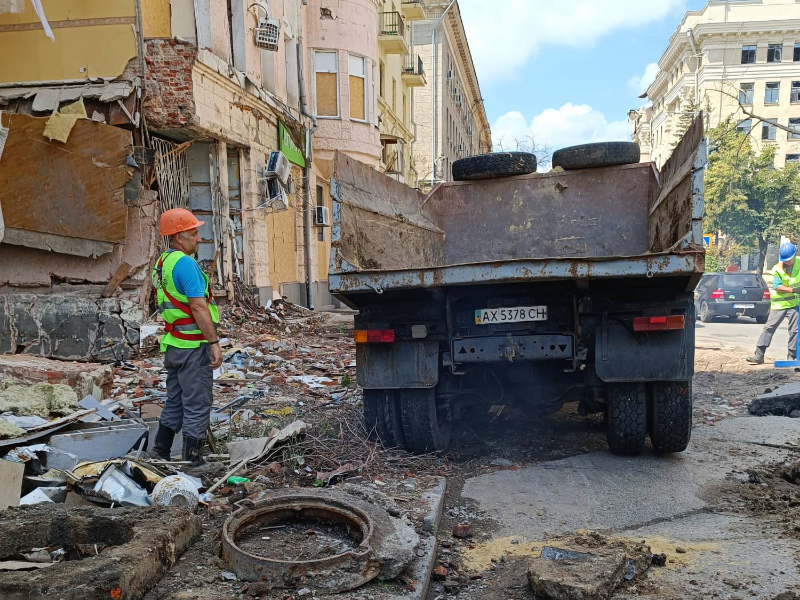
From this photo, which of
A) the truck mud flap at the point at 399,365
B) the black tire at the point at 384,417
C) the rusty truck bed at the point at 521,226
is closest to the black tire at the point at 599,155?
the rusty truck bed at the point at 521,226

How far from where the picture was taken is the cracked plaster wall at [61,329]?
8.84m

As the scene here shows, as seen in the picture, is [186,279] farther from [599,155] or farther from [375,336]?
[599,155]

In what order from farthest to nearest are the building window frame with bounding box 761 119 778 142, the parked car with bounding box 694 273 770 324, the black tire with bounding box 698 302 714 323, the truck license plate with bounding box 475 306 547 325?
1. the building window frame with bounding box 761 119 778 142
2. the black tire with bounding box 698 302 714 323
3. the parked car with bounding box 694 273 770 324
4. the truck license plate with bounding box 475 306 547 325

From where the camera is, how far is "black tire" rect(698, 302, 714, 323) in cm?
1811

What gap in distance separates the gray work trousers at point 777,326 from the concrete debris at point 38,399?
8.90 metres

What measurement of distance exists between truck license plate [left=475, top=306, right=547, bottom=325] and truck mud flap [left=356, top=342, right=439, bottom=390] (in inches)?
14.8

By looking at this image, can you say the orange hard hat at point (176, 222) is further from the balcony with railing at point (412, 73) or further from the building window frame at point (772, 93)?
the building window frame at point (772, 93)

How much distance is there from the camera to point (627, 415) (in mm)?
4320

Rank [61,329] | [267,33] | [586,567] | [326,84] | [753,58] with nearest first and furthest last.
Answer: [586,567]
[61,329]
[267,33]
[326,84]
[753,58]

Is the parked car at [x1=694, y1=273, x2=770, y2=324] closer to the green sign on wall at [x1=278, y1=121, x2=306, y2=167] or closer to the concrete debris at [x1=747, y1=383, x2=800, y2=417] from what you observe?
the green sign on wall at [x1=278, y1=121, x2=306, y2=167]

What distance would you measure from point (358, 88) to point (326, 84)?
1052 millimetres

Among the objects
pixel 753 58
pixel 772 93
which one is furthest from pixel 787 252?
pixel 753 58

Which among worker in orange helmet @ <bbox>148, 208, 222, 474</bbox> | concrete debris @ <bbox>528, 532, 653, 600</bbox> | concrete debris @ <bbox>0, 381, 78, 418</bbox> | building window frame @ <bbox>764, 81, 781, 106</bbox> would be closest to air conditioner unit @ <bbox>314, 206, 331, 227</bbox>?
concrete debris @ <bbox>0, 381, 78, 418</bbox>

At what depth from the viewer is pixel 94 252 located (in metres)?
9.01
